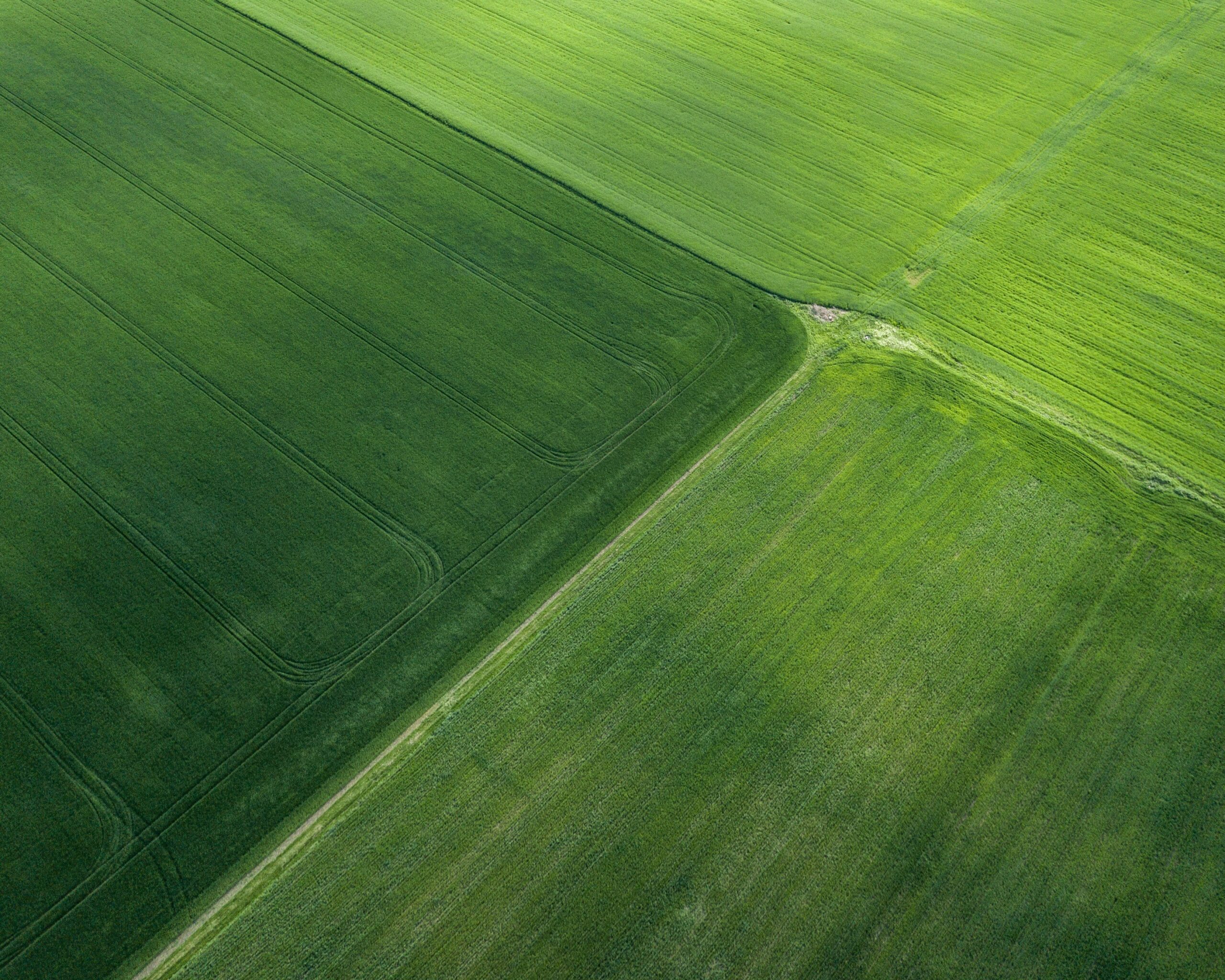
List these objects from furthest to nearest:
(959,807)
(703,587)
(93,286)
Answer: (93,286) < (703,587) < (959,807)

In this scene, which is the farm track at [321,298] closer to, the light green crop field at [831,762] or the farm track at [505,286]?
the farm track at [505,286]

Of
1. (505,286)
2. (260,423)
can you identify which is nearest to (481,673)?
(260,423)

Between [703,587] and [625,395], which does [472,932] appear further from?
[625,395]

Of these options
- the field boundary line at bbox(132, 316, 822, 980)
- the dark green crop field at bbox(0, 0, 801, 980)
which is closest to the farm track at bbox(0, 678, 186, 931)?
the dark green crop field at bbox(0, 0, 801, 980)

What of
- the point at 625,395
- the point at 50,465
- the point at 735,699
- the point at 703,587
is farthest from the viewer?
the point at 625,395

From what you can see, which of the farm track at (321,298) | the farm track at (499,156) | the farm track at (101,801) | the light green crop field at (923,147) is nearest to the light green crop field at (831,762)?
the farm track at (101,801)

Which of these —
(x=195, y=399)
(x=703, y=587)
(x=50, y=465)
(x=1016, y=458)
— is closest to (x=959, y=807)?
(x=703, y=587)

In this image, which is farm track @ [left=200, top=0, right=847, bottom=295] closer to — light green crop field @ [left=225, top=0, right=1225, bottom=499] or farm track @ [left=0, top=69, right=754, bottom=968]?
light green crop field @ [left=225, top=0, right=1225, bottom=499]
